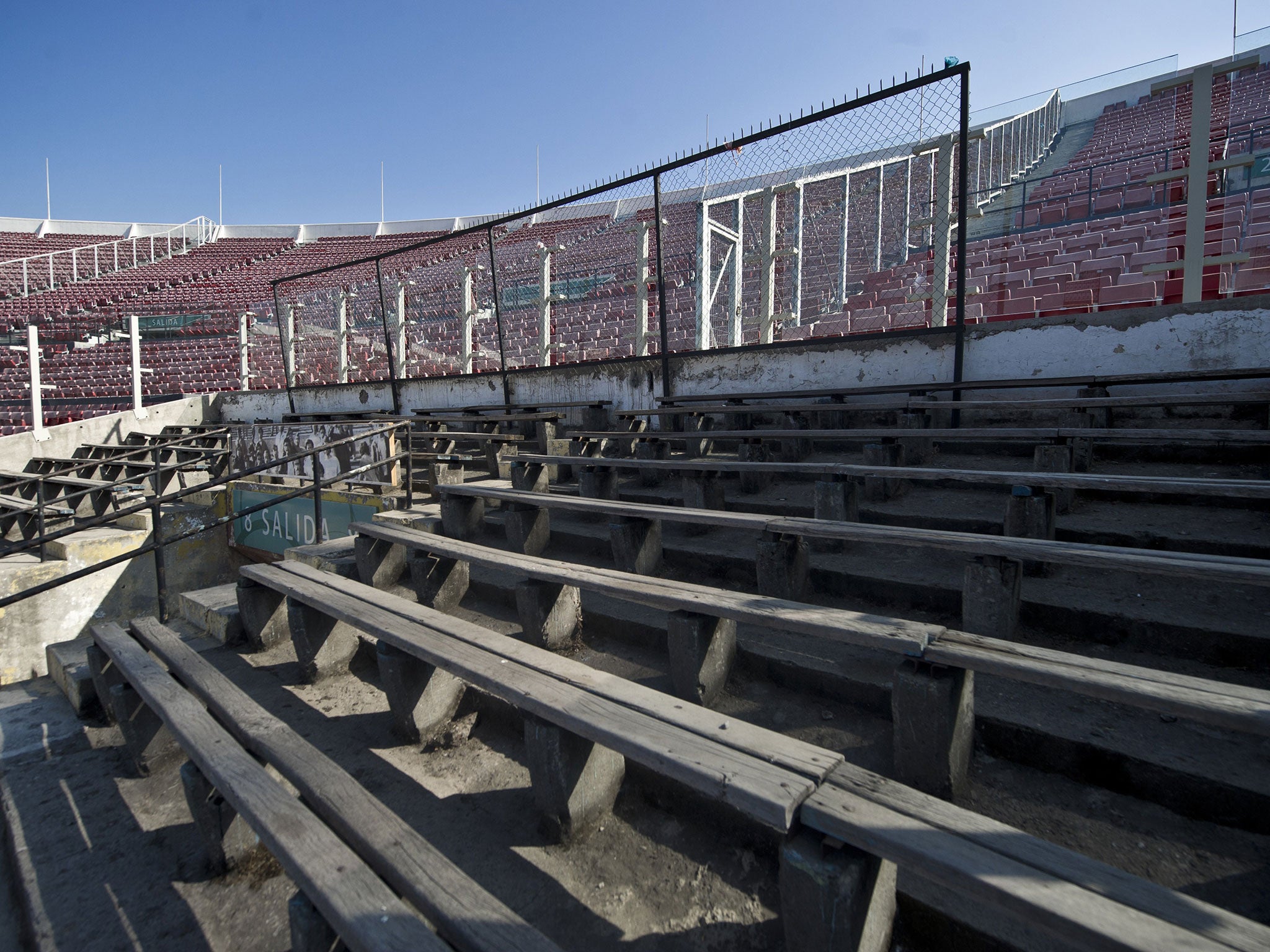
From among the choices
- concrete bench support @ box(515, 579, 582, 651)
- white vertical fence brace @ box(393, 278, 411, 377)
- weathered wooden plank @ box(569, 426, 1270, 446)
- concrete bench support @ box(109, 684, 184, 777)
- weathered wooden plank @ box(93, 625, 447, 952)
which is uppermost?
white vertical fence brace @ box(393, 278, 411, 377)

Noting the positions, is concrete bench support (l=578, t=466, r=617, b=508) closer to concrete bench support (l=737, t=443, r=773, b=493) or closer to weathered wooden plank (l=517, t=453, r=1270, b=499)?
weathered wooden plank (l=517, t=453, r=1270, b=499)

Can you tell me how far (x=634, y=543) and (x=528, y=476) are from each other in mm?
1307

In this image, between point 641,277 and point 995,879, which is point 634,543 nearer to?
point 995,879

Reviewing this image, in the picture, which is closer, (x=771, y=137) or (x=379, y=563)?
(x=379, y=563)

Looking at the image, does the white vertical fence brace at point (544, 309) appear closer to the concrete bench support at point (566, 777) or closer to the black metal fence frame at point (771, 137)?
the black metal fence frame at point (771, 137)

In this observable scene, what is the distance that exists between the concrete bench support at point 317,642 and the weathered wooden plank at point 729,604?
19.4 inches

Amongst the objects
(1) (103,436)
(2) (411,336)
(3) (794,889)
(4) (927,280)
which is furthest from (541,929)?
(1) (103,436)

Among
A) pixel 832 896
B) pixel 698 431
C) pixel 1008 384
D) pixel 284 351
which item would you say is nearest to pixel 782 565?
pixel 832 896

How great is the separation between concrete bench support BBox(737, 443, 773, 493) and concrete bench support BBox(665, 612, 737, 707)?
1.42 meters

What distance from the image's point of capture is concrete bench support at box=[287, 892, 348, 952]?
1205 millimetres

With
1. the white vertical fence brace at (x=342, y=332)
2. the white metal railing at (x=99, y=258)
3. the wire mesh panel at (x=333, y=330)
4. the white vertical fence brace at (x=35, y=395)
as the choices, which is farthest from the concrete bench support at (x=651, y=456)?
the white metal railing at (x=99, y=258)

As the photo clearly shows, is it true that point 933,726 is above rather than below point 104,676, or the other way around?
above

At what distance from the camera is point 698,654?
1.88m

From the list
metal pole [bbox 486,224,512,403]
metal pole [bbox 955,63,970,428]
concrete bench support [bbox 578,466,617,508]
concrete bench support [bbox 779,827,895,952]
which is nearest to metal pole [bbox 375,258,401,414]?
metal pole [bbox 486,224,512,403]
